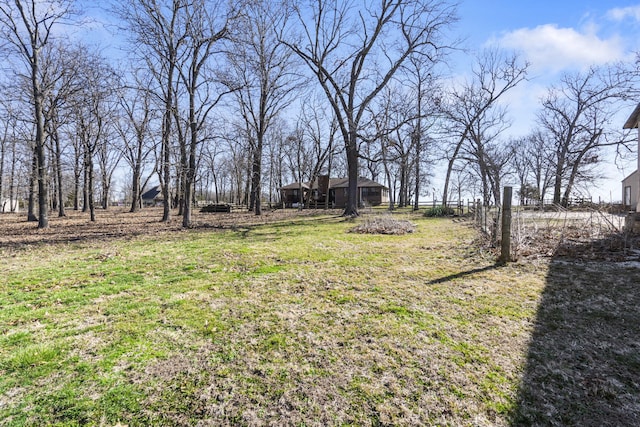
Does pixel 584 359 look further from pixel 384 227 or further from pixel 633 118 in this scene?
pixel 633 118

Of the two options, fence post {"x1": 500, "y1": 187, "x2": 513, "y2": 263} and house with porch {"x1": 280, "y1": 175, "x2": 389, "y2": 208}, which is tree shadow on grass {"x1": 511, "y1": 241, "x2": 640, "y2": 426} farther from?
house with porch {"x1": 280, "y1": 175, "x2": 389, "y2": 208}

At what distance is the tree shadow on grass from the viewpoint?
1.95m

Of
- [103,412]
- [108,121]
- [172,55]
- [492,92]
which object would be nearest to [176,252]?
[103,412]

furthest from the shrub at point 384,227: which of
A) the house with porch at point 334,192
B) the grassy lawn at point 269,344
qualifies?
the house with porch at point 334,192

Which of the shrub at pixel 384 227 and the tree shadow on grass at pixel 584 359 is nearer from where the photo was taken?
the tree shadow on grass at pixel 584 359

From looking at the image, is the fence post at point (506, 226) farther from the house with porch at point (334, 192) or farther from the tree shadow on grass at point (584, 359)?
the house with porch at point (334, 192)

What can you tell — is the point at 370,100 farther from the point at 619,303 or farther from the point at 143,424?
the point at 143,424

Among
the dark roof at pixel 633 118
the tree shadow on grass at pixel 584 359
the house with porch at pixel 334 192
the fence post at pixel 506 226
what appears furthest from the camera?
the house with porch at pixel 334 192

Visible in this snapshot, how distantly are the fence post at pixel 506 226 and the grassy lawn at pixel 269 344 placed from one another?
52 cm

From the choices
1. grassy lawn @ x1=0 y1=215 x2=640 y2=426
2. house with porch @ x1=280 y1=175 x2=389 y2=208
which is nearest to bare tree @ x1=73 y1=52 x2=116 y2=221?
grassy lawn @ x1=0 y1=215 x2=640 y2=426

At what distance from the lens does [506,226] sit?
19.3 ft

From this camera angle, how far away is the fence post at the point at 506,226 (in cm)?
576

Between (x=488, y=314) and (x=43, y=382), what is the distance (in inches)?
172

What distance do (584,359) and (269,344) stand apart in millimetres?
2850
